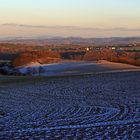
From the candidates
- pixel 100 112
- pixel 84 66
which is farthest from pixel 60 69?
pixel 100 112

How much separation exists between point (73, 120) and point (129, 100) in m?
8.72

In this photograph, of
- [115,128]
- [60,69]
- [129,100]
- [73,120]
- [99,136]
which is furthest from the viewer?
[60,69]

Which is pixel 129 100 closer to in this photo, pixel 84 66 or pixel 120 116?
pixel 120 116

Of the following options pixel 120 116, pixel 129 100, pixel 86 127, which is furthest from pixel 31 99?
pixel 86 127

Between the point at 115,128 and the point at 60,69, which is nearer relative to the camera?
the point at 115,128

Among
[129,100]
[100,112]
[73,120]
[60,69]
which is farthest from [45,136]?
[60,69]

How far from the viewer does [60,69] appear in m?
84.7

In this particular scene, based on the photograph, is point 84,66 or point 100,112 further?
point 84,66

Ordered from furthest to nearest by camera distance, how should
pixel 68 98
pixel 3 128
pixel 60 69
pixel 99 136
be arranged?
pixel 60 69, pixel 68 98, pixel 3 128, pixel 99 136

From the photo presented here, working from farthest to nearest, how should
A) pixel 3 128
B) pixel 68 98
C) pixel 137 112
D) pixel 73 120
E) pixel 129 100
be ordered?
pixel 68 98
pixel 129 100
pixel 137 112
pixel 73 120
pixel 3 128

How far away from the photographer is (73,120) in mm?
20047

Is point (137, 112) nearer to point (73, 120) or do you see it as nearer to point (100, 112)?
point (100, 112)

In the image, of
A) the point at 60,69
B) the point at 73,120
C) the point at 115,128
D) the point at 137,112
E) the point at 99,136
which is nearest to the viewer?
the point at 99,136

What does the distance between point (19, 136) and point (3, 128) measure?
223cm
